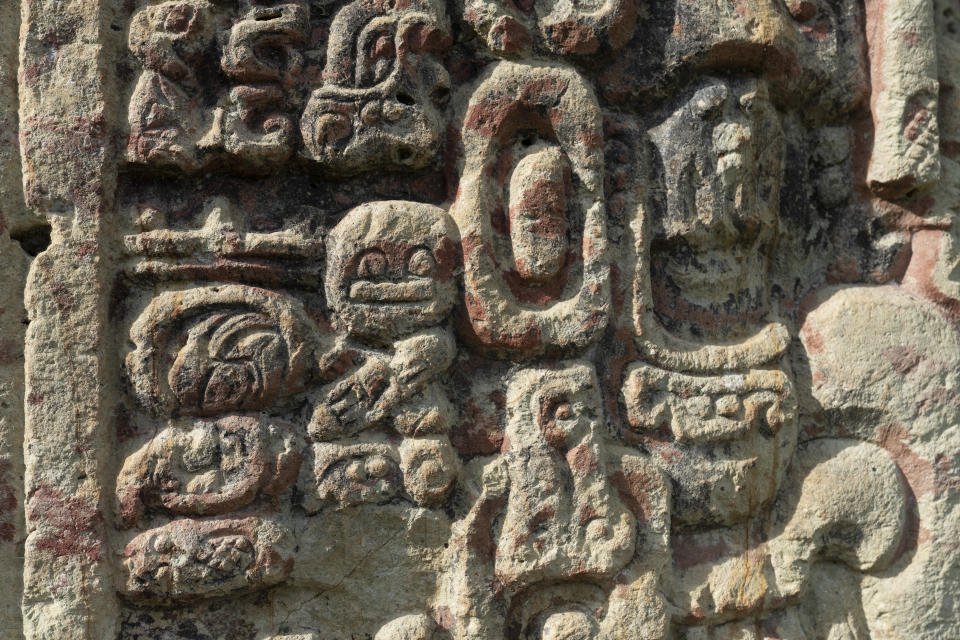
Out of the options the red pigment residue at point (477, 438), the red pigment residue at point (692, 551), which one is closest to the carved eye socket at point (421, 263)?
the red pigment residue at point (477, 438)

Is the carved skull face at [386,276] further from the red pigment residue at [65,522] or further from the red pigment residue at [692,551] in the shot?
the red pigment residue at [692,551]

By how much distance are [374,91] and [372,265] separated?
1.40ft

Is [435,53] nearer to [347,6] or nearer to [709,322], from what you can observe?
[347,6]

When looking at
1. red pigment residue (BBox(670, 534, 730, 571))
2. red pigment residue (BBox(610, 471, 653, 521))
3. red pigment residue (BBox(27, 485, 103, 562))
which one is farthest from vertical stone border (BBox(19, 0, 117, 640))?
red pigment residue (BBox(670, 534, 730, 571))

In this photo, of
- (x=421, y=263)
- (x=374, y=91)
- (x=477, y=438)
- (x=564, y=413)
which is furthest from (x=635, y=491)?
(x=374, y=91)

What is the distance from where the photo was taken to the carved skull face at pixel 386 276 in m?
2.47

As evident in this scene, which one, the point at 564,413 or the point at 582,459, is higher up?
the point at 564,413

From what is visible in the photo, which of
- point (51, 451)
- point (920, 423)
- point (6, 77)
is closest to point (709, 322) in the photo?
point (920, 423)

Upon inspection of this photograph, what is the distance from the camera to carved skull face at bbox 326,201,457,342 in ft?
8.11

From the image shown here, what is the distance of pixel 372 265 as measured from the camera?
248 centimetres

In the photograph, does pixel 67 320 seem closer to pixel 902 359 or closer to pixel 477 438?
pixel 477 438

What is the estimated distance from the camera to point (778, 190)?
2836 mm

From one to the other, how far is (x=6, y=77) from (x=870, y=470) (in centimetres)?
243

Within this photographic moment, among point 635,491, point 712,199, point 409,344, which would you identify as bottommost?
point 635,491
